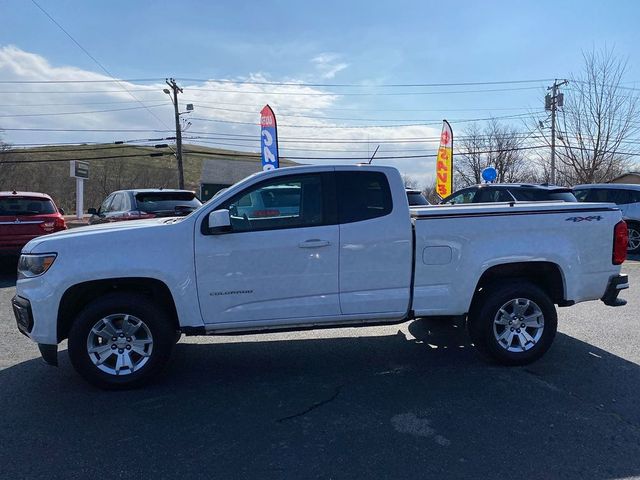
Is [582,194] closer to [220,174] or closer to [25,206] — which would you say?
[25,206]

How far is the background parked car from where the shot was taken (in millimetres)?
13375

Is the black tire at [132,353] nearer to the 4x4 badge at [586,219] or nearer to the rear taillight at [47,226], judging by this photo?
the 4x4 badge at [586,219]

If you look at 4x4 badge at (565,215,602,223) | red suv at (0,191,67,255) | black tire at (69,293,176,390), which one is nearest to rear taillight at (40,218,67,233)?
red suv at (0,191,67,255)

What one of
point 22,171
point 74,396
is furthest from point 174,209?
point 22,171

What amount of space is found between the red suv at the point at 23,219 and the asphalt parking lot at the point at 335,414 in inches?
207

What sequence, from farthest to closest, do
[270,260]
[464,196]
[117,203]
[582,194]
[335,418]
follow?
[582,194], [464,196], [117,203], [270,260], [335,418]

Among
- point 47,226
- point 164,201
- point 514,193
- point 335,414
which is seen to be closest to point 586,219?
point 335,414

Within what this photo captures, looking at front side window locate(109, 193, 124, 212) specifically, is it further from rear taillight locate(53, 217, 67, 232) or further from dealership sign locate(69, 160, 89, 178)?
dealership sign locate(69, 160, 89, 178)

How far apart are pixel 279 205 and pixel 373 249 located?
3.18ft

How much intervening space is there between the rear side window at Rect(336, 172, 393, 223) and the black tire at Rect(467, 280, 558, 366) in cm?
135

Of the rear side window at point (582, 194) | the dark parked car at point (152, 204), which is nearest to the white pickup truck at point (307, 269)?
the dark parked car at point (152, 204)

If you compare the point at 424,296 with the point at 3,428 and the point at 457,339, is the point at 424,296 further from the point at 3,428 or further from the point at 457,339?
the point at 3,428

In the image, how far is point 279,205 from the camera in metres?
4.53

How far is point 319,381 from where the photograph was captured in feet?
14.7
